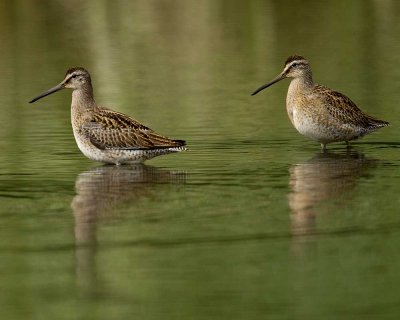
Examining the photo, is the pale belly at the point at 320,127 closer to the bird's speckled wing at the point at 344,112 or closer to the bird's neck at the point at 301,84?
the bird's speckled wing at the point at 344,112

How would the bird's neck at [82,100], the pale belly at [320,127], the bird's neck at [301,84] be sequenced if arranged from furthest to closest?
the bird's neck at [301,84], the pale belly at [320,127], the bird's neck at [82,100]

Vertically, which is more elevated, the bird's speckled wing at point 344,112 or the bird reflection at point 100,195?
the bird's speckled wing at point 344,112

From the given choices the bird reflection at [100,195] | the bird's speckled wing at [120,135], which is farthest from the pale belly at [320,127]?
the bird reflection at [100,195]

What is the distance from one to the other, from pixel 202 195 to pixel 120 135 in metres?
2.68

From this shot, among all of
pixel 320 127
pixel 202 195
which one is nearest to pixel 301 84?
pixel 320 127

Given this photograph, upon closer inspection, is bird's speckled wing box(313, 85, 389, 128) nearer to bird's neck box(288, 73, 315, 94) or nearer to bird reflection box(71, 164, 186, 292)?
bird's neck box(288, 73, 315, 94)

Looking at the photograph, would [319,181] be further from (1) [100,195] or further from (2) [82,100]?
(2) [82,100]

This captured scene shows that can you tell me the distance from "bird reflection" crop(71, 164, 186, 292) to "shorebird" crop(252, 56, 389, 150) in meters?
2.15

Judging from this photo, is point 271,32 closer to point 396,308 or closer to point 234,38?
point 234,38

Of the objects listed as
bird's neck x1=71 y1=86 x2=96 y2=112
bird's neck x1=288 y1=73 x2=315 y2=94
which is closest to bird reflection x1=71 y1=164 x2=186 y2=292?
bird's neck x1=71 y1=86 x2=96 y2=112

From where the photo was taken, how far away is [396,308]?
7.43 metres

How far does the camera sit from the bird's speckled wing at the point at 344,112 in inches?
595

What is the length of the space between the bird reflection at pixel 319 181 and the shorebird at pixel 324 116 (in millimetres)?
320

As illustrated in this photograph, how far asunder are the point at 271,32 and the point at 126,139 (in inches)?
516
